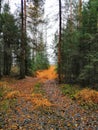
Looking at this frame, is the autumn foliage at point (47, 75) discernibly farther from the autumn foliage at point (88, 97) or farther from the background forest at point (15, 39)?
the autumn foliage at point (88, 97)

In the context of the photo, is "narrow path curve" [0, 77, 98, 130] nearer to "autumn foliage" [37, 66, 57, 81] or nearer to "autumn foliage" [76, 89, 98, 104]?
"autumn foliage" [76, 89, 98, 104]

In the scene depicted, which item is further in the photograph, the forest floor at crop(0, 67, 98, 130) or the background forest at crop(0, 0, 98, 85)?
the background forest at crop(0, 0, 98, 85)

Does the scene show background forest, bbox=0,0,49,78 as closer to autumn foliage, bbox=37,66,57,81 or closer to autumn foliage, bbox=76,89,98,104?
autumn foliage, bbox=37,66,57,81

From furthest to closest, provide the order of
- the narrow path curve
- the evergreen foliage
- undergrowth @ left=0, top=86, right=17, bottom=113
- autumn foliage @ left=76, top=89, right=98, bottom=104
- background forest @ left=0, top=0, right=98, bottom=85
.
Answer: background forest @ left=0, top=0, right=98, bottom=85
the evergreen foliage
autumn foliage @ left=76, top=89, right=98, bottom=104
undergrowth @ left=0, top=86, right=17, bottom=113
the narrow path curve

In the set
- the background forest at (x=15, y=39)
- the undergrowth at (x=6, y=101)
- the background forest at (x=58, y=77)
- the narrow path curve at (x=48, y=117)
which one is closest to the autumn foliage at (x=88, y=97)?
the background forest at (x=58, y=77)

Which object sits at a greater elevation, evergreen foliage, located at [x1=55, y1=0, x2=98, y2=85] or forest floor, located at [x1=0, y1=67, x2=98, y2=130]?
evergreen foliage, located at [x1=55, y1=0, x2=98, y2=85]

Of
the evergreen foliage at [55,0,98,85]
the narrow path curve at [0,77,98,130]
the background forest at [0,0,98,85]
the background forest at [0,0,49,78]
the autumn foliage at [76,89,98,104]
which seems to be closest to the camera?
the narrow path curve at [0,77,98,130]

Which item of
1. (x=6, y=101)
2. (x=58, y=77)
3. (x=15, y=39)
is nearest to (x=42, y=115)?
(x=6, y=101)

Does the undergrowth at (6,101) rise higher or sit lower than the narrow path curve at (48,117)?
higher

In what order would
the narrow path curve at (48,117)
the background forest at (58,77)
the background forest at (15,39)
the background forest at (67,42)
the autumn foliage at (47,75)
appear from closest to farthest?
the narrow path curve at (48,117) → the background forest at (58,77) → the background forest at (67,42) → the background forest at (15,39) → the autumn foliage at (47,75)

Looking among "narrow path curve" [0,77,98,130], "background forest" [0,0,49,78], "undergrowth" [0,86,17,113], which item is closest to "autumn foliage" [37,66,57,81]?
"background forest" [0,0,49,78]

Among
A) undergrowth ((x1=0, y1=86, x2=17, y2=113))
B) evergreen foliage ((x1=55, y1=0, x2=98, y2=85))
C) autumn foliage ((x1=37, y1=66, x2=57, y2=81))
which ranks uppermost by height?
evergreen foliage ((x1=55, y1=0, x2=98, y2=85))

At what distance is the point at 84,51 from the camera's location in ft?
66.8

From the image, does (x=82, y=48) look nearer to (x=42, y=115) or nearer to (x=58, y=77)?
(x=58, y=77)
